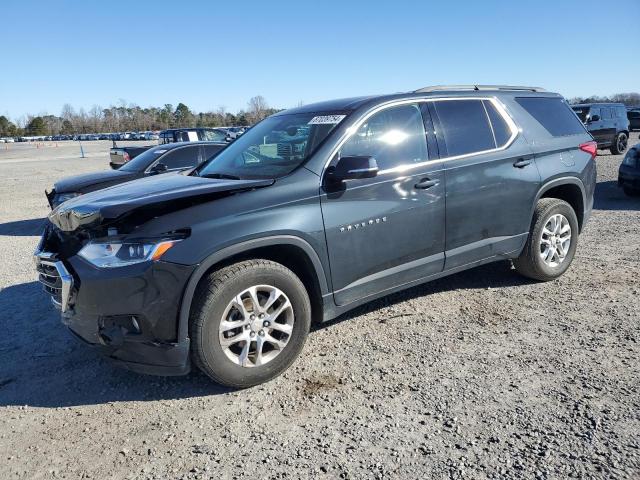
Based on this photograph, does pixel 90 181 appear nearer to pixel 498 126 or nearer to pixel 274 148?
pixel 274 148

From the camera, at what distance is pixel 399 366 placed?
11.3 ft

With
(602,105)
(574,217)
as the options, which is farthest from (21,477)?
(602,105)

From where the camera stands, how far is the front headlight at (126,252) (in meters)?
2.88

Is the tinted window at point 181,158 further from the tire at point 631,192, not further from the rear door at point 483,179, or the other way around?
the tire at point 631,192

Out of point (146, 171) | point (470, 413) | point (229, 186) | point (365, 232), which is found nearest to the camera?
point (470, 413)

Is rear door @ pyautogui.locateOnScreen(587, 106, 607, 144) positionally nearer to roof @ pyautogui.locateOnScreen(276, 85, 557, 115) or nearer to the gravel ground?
roof @ pyautogui.locateOnScreen(276, 85, 557, 115)

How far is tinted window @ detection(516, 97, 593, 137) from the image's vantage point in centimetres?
489

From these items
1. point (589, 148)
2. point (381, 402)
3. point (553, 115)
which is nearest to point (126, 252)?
point (381, 402)

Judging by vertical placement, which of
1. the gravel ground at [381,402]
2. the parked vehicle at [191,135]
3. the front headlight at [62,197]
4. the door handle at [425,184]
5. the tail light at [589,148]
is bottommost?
the gravel ground at [381,402]

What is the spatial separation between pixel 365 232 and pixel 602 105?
1818cm

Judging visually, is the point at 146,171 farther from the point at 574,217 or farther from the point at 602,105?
the point at 602,105

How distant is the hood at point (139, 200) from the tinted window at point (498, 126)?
7.59ft

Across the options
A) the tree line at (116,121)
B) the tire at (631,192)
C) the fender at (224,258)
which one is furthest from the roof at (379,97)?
the tree line at (116,121)

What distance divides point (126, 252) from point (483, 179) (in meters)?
2.94
